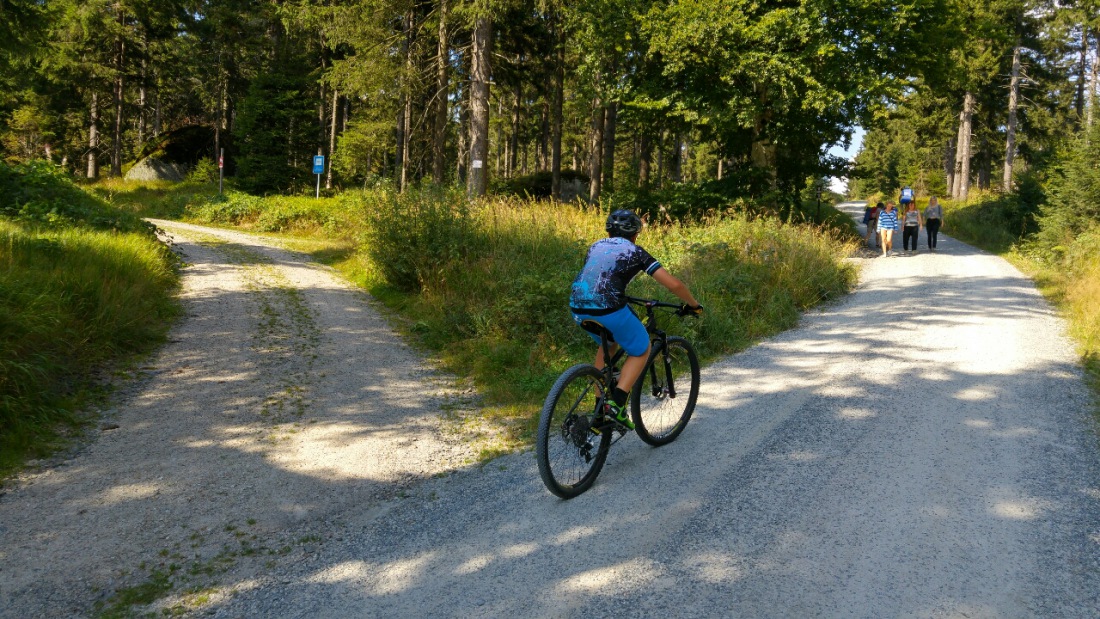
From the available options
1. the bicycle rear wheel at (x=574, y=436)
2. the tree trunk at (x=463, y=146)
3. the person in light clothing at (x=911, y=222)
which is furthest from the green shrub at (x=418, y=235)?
the person in light clothing at (x=911, y=222)

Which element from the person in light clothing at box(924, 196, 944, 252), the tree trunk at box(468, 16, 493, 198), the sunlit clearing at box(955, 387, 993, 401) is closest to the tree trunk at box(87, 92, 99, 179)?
the tree trunk at box(468, 16, 493, 198)

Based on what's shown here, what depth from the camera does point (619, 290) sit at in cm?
457

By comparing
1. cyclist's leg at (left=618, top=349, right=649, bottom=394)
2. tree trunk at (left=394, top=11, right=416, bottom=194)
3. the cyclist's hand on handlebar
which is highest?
tree trunk at (left=394, top=11, right=416, bottom=194)

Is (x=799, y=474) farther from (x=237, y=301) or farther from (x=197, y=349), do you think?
(x=237, y=301)

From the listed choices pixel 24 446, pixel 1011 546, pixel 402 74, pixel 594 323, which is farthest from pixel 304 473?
pixel 402 74

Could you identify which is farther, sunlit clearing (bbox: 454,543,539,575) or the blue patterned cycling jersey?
the blue patterned cycling jersey

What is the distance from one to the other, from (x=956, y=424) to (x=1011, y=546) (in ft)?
7.18

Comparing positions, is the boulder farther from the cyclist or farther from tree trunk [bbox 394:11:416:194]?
the cyclist

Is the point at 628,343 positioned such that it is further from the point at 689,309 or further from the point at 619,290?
the point at 689,309

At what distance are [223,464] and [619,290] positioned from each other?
10.3 ft

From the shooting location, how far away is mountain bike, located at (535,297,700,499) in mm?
4332

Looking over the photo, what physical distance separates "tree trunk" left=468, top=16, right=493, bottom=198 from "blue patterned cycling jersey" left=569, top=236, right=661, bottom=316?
11782 millimetres

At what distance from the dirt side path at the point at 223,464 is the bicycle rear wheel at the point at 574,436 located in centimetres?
104

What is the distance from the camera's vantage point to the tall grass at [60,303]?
5.17 metres
